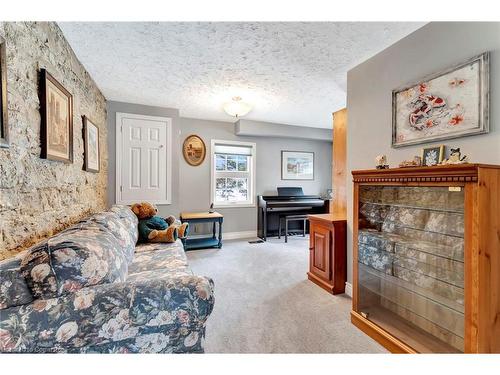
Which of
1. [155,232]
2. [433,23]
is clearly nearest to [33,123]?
[155,232]

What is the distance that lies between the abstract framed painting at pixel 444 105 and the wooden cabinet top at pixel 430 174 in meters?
0.39

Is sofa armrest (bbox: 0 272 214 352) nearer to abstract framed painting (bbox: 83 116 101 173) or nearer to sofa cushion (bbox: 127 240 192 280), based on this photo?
sofa cushion (bbox: 127 240 192 280)

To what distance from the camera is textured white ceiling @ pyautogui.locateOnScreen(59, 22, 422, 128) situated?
1696 mm

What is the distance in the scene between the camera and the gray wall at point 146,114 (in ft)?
10.9

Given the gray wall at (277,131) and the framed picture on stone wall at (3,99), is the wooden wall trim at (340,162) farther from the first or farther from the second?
the framed picture on stone wall at (3,99)

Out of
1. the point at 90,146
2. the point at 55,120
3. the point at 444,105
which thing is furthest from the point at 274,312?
the point at 90,146

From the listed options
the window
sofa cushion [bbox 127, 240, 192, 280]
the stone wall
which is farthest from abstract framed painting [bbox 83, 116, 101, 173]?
the window

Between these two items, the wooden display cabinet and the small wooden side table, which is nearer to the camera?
the wooden display cabinet

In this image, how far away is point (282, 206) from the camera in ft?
15.2

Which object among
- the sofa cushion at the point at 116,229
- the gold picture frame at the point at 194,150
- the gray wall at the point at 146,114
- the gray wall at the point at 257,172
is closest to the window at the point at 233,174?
the gray wall at the point at 257,172

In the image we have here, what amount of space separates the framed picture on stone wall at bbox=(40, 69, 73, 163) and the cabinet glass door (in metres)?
2.33

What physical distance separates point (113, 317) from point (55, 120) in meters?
1.47
